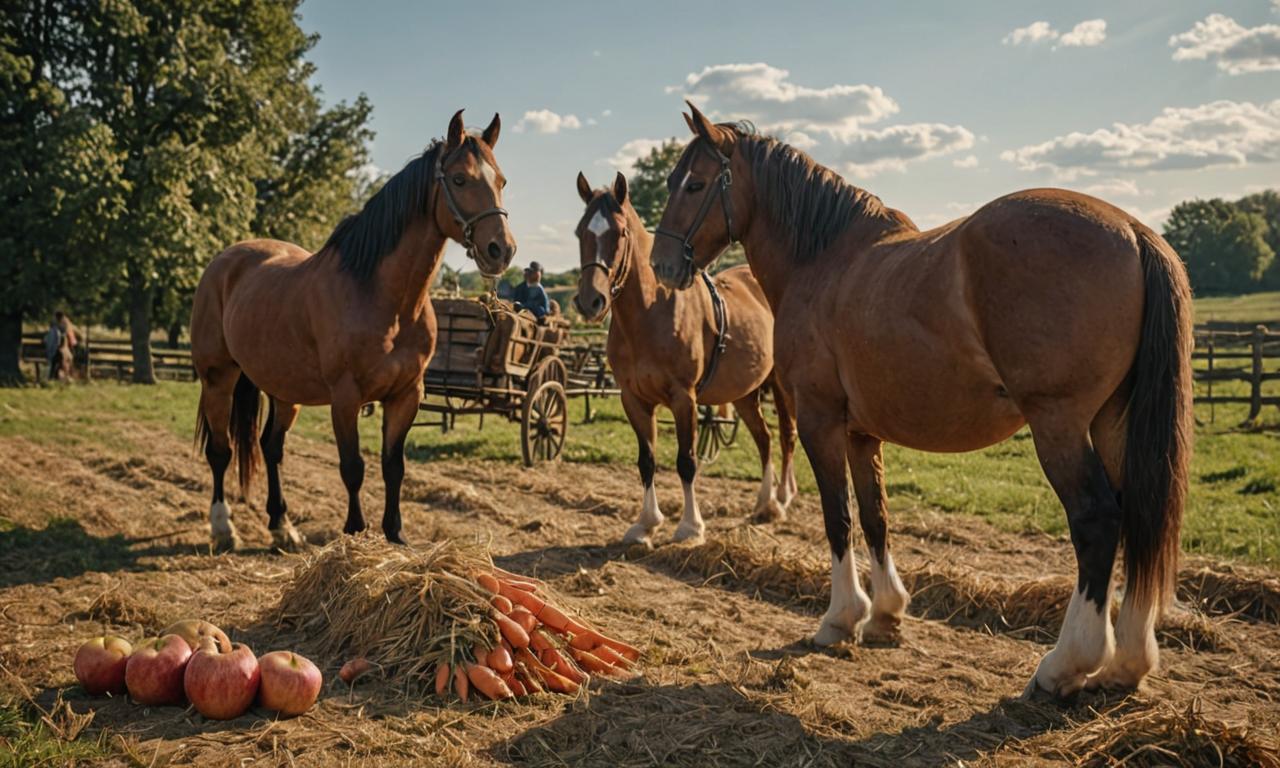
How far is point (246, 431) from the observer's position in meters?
7.26

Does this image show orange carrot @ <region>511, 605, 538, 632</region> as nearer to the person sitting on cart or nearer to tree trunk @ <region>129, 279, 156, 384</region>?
the person sitting on cart

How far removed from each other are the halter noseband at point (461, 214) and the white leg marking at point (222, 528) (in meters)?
2.90

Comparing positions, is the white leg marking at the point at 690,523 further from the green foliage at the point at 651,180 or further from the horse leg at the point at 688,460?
the green foliage at the point at 651,180

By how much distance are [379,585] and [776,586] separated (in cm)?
256

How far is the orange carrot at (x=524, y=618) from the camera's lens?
12.9 feet

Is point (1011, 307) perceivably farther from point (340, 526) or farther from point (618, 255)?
point (340, 526)

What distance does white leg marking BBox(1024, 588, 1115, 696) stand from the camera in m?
3.39

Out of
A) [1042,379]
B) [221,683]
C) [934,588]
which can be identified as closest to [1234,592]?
[934,588]

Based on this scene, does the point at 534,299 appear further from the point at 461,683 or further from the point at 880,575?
the point at 461,683

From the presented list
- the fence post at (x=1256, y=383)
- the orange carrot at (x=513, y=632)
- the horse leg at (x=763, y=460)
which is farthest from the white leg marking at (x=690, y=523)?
the fence post at (x=1256, y=383)

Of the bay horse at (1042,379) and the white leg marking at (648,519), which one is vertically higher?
the bay horse at (1042,379)

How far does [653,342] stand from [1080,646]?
13.7ft

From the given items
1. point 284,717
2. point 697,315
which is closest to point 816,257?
point 697,315

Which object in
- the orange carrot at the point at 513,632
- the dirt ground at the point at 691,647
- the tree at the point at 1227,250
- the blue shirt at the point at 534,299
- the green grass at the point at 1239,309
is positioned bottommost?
the dirt ground at the point at 691,647
